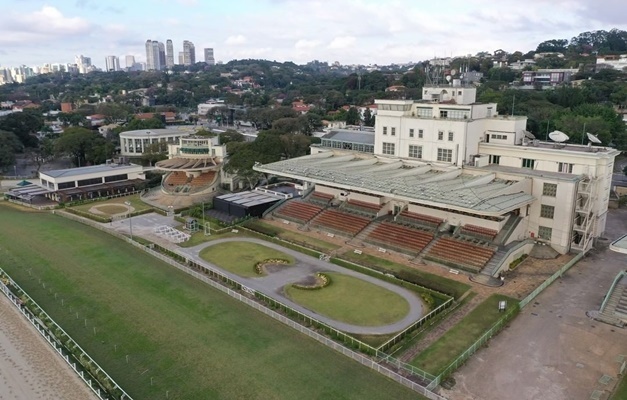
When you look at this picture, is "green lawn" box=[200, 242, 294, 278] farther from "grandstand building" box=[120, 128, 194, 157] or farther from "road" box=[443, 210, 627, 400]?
"grandstand building" box=[120, 128, 194, 157]

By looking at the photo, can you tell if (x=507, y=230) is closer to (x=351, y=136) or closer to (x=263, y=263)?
(x=263, y=263)

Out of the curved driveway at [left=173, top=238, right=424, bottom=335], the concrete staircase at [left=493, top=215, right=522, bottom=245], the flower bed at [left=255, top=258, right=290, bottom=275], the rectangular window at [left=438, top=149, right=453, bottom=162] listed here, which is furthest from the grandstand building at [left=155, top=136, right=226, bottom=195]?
the concrete staircase at [left=493, top=215, right=522, bottom=245]

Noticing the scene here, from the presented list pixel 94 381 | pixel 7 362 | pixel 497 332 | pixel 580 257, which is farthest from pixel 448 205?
pixel 7 362

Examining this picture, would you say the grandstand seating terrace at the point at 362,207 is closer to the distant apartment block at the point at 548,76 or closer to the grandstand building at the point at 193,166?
the grandstand building at the point at 193,166

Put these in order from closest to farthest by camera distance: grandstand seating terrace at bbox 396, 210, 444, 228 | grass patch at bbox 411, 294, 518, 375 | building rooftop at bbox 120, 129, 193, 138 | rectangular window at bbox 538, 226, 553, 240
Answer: grass patch at bbox 411, 294, 518, 375, rectangular window at bbox 538, 226, 553, 240, grandstand seating terrace at bbox 396, 210, 444, 228, building rooftop at bbox 120, 129, 193, 138

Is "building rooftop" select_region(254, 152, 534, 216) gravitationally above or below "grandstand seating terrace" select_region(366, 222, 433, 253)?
above

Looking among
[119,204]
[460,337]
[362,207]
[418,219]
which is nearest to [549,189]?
[418,219]
